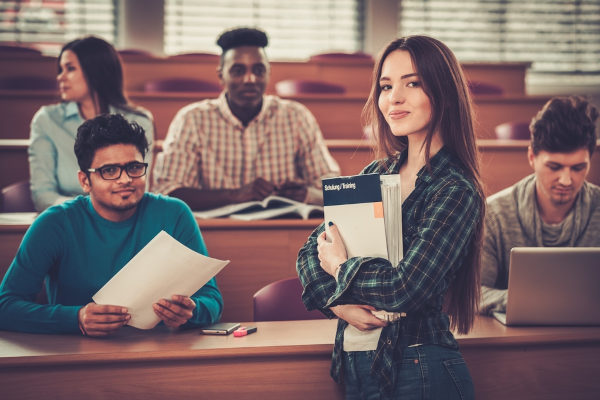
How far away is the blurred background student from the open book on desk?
0.47 m

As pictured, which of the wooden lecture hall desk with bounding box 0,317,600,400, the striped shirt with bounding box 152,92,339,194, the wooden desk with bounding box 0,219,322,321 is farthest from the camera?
the striped shirt with bounding box 152,92,339,194

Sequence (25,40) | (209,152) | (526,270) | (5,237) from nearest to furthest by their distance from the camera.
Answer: (526,270)
(5,237)
(209,152)
(25,40)

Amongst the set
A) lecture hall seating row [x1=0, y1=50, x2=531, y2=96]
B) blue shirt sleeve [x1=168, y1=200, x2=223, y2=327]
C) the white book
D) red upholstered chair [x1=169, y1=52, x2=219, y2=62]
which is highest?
red upholstered chair [x1=169, y1=52, x2=219, y2=62]

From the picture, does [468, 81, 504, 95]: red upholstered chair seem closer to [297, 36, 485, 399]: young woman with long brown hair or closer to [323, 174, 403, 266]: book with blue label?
[297, 36, 485, 399]: young woman with long brown hair

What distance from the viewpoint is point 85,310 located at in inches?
57.9

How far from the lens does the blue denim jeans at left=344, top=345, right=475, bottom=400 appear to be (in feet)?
3.88

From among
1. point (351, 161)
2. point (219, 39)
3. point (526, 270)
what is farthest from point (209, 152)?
point (526, 270)

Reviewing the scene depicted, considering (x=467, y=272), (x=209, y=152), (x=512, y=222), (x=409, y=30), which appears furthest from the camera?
(x=409, y=30)

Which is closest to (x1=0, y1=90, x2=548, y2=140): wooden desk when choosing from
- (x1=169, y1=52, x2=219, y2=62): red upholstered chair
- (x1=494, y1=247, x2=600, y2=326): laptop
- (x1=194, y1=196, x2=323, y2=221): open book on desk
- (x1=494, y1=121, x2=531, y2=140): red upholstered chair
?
(x1=494, y1=121, x2=531, y2=140): red upholstered chair

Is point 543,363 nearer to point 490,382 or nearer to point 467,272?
point 490,382

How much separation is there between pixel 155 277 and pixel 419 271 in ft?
1.96

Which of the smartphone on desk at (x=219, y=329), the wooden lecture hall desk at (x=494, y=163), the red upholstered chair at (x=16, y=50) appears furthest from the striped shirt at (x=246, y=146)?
the red upholstered chair at (x=16, y=50)

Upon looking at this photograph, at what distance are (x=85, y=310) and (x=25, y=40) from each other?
4.75 meters

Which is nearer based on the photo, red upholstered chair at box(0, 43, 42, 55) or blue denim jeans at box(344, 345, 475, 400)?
blue denim jeans at box(344, 345, 475, 400)
